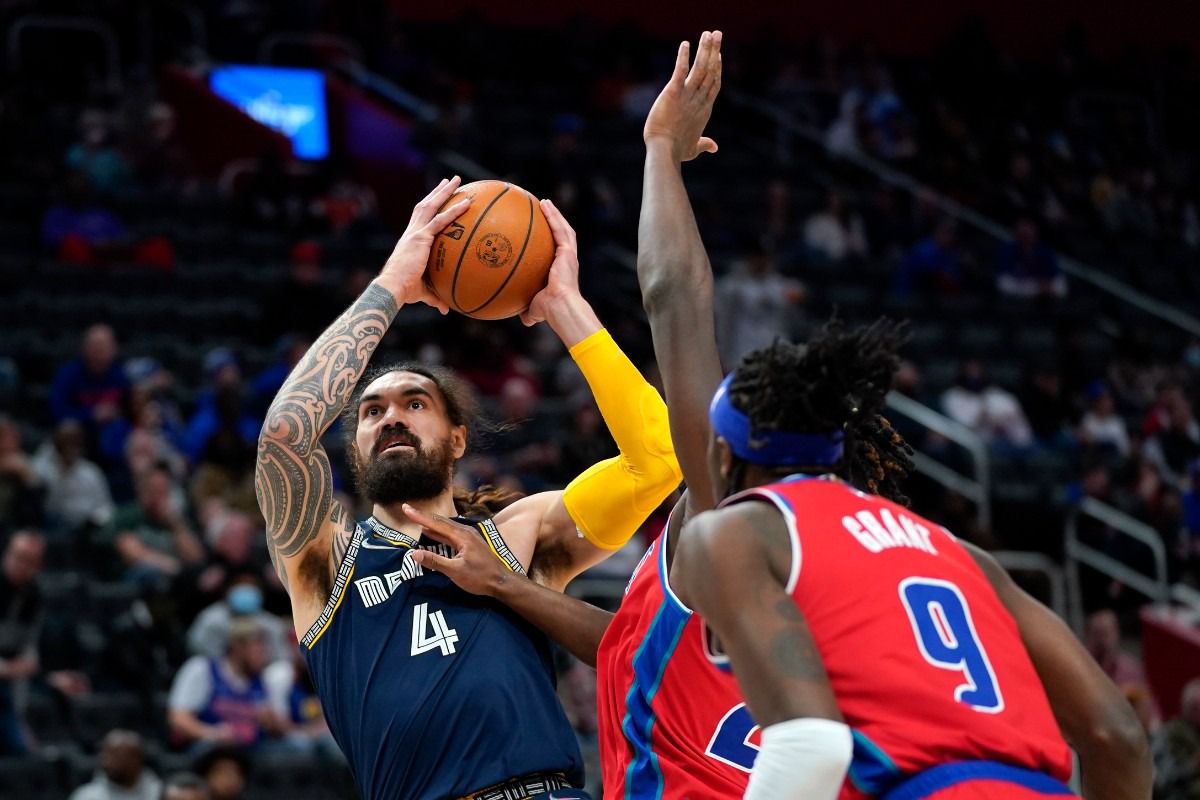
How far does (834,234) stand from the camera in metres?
16.9

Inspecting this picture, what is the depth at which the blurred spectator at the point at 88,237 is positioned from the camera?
13578 millimetres

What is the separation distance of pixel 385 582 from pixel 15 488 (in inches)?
253

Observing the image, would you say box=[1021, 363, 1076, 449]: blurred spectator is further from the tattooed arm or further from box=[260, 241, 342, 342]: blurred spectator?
the tattooed arm

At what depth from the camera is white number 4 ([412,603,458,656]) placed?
455 centimetres

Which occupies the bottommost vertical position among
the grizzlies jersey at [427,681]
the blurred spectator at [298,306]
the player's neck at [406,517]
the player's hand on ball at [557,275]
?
the blurred spectator at [298,306]

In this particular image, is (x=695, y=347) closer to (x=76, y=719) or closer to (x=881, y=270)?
(x=76, y=719)

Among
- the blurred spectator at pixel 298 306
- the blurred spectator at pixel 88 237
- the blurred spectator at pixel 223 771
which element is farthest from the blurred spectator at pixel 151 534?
the blurred spectator at pixel 88 237

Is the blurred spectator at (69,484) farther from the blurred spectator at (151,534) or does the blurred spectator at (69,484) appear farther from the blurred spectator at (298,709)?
the blurred spectator at (298,709)

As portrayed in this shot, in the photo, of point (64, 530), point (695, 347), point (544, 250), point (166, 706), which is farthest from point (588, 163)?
point (695, 347)

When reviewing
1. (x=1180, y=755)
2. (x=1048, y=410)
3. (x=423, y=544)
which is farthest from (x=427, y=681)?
(x=1048, y=410)

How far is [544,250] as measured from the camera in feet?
16.4

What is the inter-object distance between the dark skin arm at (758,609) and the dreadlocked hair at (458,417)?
2060 mm

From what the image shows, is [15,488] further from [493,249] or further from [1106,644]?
[1106,644]

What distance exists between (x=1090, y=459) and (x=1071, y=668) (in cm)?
1069
